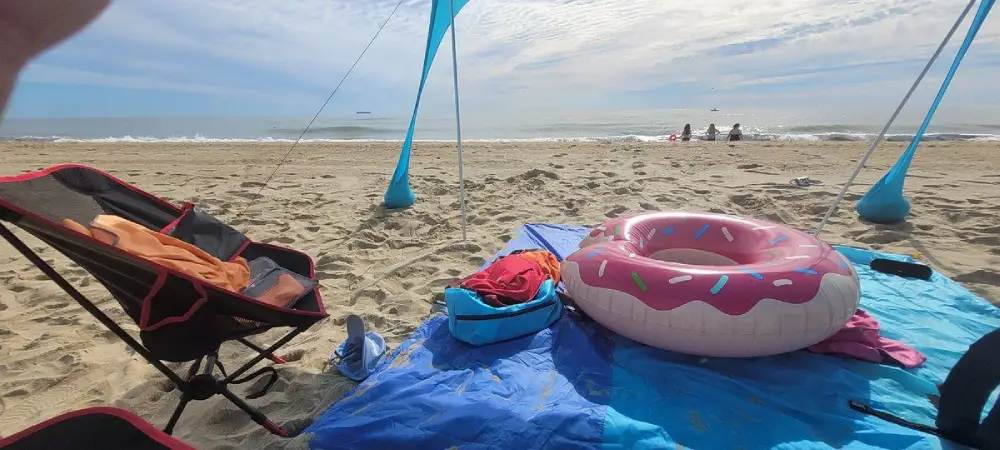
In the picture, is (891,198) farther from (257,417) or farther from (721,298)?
(257,417)

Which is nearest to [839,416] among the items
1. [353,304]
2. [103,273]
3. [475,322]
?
[475,322]

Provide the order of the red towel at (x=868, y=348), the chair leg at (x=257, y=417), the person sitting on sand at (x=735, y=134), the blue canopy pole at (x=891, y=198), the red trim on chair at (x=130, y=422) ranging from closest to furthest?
1. the red trim on chair at (x=130, y=422)
2. the chair leg at (x=257, y=417)
3. the red towel at (x=868, y=348)
4. the blue canopy pole at (x=891, y=198)
5. the person sitting on sand at (x=735, y=134)

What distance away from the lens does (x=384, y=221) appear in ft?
14.5

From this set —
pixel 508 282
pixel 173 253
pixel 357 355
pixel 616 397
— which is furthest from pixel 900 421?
pixel 173 253

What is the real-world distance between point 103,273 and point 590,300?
180 centimetres

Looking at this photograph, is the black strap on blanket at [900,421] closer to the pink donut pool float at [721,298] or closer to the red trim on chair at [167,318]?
the pink donut pool float at [721,298]

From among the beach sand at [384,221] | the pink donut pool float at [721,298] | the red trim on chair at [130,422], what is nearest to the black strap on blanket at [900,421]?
the pink donut pool float at [721,298]

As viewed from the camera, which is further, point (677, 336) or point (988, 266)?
point (988, 266)

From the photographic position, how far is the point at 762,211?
4.59 meters

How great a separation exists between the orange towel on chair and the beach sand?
496 millimetres

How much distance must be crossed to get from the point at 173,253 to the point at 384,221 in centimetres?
247

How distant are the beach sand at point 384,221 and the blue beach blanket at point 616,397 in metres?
0.34

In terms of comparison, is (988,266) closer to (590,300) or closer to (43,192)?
(590,300)

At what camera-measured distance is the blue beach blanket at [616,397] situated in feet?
5.52
